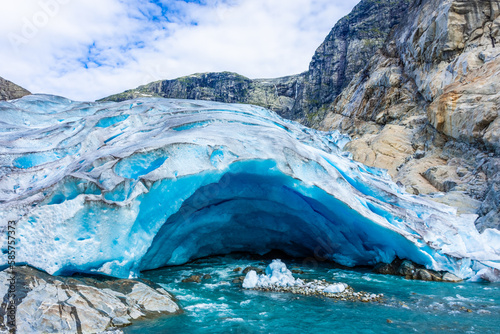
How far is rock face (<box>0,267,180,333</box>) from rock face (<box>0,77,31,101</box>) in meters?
23.5

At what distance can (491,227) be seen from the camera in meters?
9.23

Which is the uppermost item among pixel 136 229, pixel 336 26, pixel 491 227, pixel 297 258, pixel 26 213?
pixel 336 26

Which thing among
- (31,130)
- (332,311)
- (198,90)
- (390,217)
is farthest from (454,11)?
(198,90)

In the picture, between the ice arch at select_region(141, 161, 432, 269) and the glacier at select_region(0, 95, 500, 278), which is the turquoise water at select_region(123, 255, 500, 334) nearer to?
the ice arch at select_region(141, 161, 432, 269)

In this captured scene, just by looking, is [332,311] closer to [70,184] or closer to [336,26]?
[70,184]

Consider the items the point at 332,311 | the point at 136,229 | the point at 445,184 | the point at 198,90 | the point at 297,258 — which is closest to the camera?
the point at 332,311

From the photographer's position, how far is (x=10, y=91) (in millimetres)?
23547

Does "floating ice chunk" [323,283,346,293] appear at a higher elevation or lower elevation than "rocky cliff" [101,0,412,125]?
lower

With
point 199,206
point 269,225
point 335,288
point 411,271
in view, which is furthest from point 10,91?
point 411,271

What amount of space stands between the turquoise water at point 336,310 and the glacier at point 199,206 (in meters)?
1.33

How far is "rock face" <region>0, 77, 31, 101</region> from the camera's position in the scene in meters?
23.0

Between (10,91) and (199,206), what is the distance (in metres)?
23.1

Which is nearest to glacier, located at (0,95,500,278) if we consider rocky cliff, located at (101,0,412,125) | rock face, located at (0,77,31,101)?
rock face, located at (0,77,31,101)

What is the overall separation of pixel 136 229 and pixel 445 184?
41.2 feet
